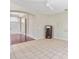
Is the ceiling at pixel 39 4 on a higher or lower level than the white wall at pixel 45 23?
higher

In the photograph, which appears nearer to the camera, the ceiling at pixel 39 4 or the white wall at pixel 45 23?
the ceiling at pixel 39 4

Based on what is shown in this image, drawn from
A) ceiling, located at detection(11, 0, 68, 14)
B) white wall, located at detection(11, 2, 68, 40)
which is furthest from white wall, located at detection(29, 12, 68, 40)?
ceiling, located at detection(11, 0, 68, 14)

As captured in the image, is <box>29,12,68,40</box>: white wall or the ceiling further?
<box>29,12,68,40</box>: white wall

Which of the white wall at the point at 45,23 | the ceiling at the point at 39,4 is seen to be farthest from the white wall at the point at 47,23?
the ceiling at the point at 39,4

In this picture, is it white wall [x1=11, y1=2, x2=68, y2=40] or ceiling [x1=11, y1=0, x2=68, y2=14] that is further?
white wall [x1=11, y1=2, x2=68, y2=40]

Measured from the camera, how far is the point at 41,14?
8742 millimetres

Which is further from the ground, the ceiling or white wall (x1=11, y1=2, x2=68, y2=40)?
the ceiling

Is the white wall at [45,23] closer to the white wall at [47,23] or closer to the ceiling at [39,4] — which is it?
the white wall at [47,23]

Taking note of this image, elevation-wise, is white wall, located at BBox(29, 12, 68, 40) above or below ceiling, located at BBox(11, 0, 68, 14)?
below

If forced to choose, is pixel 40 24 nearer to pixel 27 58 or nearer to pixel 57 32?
pixel 57 32

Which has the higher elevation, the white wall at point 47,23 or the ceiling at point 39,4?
the ceiling at point 39,4

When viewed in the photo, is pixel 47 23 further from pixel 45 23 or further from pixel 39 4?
pixel 39 4

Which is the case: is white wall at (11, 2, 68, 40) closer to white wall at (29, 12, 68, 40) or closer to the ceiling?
white wall at (29, 12, 68, 40)
